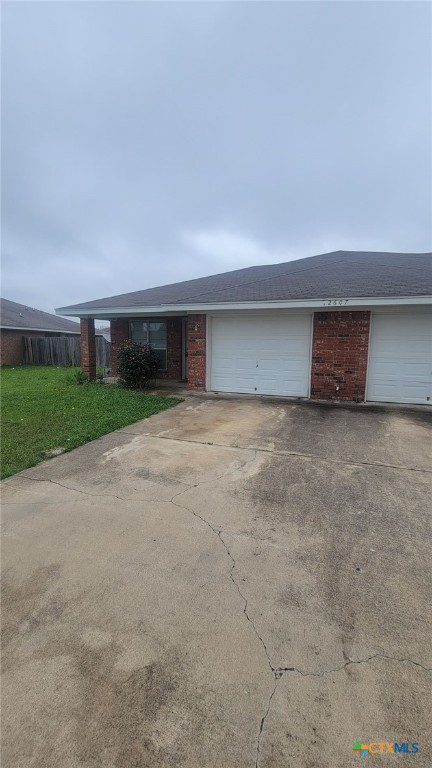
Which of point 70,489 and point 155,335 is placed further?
point 155,335

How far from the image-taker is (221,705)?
153cm

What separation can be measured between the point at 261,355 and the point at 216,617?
7.30 metres

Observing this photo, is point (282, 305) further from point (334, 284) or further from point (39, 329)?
point (39, 329)

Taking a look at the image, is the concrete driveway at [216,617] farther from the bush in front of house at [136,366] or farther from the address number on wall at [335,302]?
the bush in front of house at [136,366]

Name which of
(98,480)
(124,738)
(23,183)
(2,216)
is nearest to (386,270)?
(98,480)

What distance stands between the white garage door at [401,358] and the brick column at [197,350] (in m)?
4.23

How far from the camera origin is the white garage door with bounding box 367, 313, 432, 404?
7652mm

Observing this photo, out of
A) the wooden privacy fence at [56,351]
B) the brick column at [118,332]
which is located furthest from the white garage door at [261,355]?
the wooden privacy fence at [56,351]

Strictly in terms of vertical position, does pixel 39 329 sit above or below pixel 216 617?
Result: above

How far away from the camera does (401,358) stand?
25.7 feet

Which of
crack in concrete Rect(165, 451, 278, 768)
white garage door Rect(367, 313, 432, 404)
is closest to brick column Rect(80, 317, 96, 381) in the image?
white garage door Rect(367, 313, 432, 404)

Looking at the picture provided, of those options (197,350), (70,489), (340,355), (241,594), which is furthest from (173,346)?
(241,594)

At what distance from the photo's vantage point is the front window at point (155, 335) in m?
12.2

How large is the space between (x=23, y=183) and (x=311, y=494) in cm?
2235
